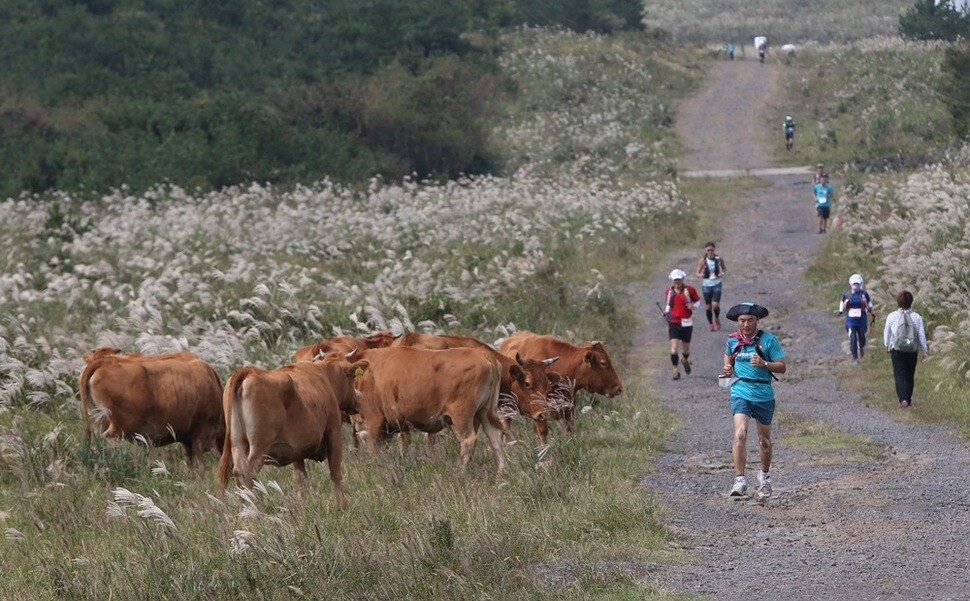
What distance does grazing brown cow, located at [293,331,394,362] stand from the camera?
46.7 feet

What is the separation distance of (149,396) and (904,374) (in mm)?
8792

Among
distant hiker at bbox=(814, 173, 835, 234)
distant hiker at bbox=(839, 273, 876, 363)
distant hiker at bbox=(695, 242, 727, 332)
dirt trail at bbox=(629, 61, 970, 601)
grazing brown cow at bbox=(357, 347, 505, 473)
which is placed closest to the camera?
dirt trail at bbox=(629, 61, 970, 601)

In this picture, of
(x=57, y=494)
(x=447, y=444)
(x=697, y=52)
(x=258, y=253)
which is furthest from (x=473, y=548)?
(x=697, y=52)

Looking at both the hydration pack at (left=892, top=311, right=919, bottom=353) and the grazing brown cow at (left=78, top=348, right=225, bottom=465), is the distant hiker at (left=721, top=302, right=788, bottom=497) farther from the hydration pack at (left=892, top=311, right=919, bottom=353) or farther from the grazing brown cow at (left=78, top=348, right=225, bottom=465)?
the grazing brown cow at (left=78, top=348, right=225, bottom=465)

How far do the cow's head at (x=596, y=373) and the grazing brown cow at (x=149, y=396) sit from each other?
4215 mm

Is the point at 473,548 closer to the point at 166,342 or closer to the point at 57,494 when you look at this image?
the point at 57,494

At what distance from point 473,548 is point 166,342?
8372 mm

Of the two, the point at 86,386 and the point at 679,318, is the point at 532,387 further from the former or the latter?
the point at 679,318

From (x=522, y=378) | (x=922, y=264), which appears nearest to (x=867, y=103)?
(x=922, y=264)

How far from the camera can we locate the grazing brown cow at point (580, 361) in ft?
50.8

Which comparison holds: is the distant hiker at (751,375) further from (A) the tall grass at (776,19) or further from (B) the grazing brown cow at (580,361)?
(A) the tall grass at (776,19)

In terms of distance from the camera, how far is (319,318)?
792 inches

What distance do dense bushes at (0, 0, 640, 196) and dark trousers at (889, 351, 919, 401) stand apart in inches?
999

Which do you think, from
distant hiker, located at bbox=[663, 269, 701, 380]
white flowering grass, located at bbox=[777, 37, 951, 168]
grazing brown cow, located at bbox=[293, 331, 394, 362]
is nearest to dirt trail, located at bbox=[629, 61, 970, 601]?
distant hiker, located at bbox=[663, 269, 701, 380]
